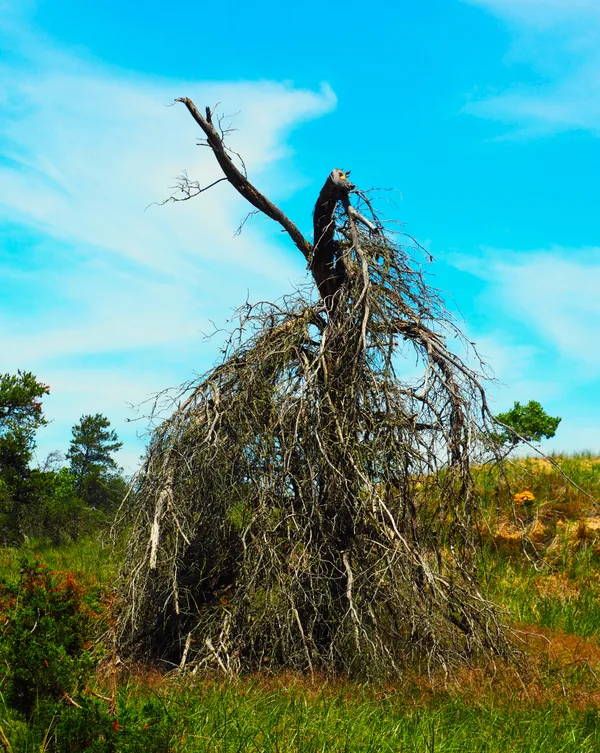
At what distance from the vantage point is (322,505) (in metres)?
6.21

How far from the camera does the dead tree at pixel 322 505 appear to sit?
19.0 ft

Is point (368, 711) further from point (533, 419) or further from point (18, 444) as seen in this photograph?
point (533, 419)

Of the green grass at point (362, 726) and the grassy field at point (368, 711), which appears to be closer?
the grassy field at point (368, 711)

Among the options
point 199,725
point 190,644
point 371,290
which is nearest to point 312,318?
point 371,290

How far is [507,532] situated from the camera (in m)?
10.3

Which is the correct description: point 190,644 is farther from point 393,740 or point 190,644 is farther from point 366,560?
point 393,740

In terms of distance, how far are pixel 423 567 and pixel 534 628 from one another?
2.60 m

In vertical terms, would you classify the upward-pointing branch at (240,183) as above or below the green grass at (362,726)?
above

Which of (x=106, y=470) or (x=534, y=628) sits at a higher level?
(x=106, y=470)

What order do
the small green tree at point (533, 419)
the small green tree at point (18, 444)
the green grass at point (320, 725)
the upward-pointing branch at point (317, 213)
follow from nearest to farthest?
the green grass at point (320, 725) → the upward-pointing branch at point (317, 213) → the small green tree at point (18, 444) → the small green tree at point (533, 419)

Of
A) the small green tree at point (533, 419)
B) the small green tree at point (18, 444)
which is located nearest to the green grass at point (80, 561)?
the small green tree at point (18, 444)

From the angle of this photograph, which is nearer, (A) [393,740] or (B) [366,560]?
(A) [393,740]

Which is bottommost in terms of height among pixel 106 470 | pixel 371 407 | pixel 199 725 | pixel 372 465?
pixel 199 725

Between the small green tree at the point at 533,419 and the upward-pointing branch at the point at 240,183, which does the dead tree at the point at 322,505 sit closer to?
the upward-pointing branch at the point at 240,183
